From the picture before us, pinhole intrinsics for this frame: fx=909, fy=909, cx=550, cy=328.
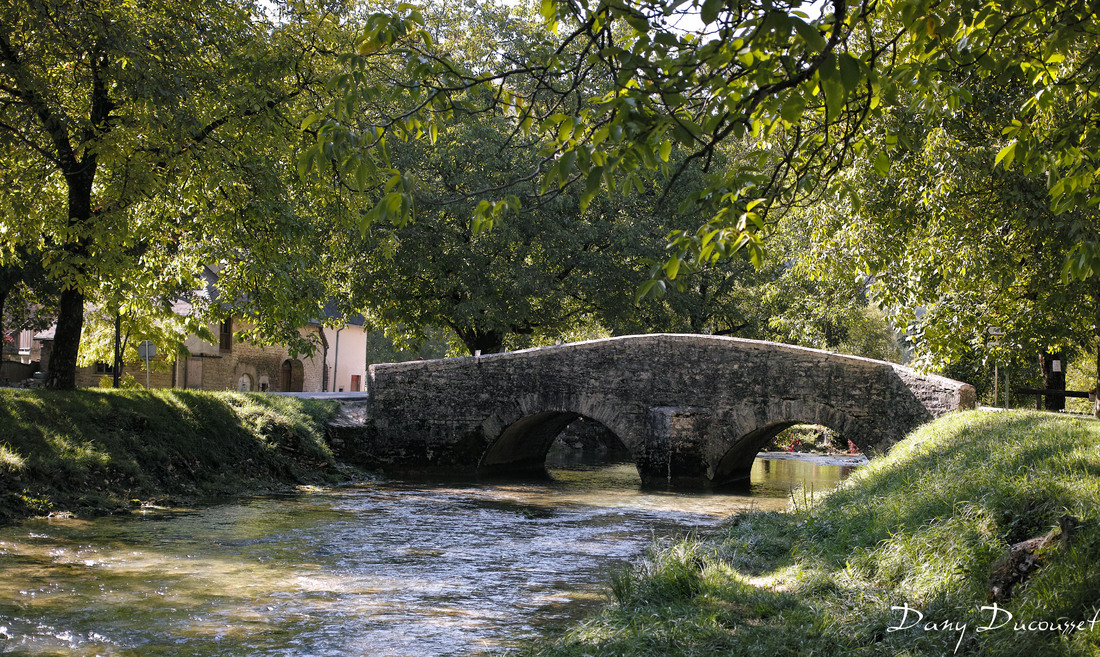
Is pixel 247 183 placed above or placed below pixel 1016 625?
above

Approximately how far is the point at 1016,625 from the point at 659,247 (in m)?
19.6

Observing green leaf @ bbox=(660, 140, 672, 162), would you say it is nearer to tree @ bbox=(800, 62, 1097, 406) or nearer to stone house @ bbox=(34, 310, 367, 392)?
tree @ bbox=(800, 62, 1097, 406)

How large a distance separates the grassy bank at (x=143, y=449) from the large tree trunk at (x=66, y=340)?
1.03 feet

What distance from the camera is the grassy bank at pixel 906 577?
170 inches

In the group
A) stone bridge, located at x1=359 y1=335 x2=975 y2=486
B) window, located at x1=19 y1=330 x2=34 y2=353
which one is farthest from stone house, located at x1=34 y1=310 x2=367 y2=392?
window, located at x1=19 y1=330 x2=34 y2=353

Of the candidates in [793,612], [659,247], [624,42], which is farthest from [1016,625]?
[659,247]

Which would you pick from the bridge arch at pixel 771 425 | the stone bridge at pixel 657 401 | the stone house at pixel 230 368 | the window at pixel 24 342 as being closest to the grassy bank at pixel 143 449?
the stone bridge at pixel 657 401

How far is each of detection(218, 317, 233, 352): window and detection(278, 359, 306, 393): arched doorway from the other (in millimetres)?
3918

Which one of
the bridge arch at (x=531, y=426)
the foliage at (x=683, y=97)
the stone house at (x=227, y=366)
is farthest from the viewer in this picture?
the stone house at (x=227, y=366)

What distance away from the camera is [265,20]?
1330 cm

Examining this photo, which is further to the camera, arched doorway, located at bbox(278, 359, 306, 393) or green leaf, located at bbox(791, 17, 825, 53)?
arched doorway, located at bbox(278, 359, 306, 393)

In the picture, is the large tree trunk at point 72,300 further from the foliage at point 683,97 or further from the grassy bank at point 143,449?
the foliage at point 683,97

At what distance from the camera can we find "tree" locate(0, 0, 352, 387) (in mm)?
10242

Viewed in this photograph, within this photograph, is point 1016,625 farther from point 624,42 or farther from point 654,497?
point 654,497
